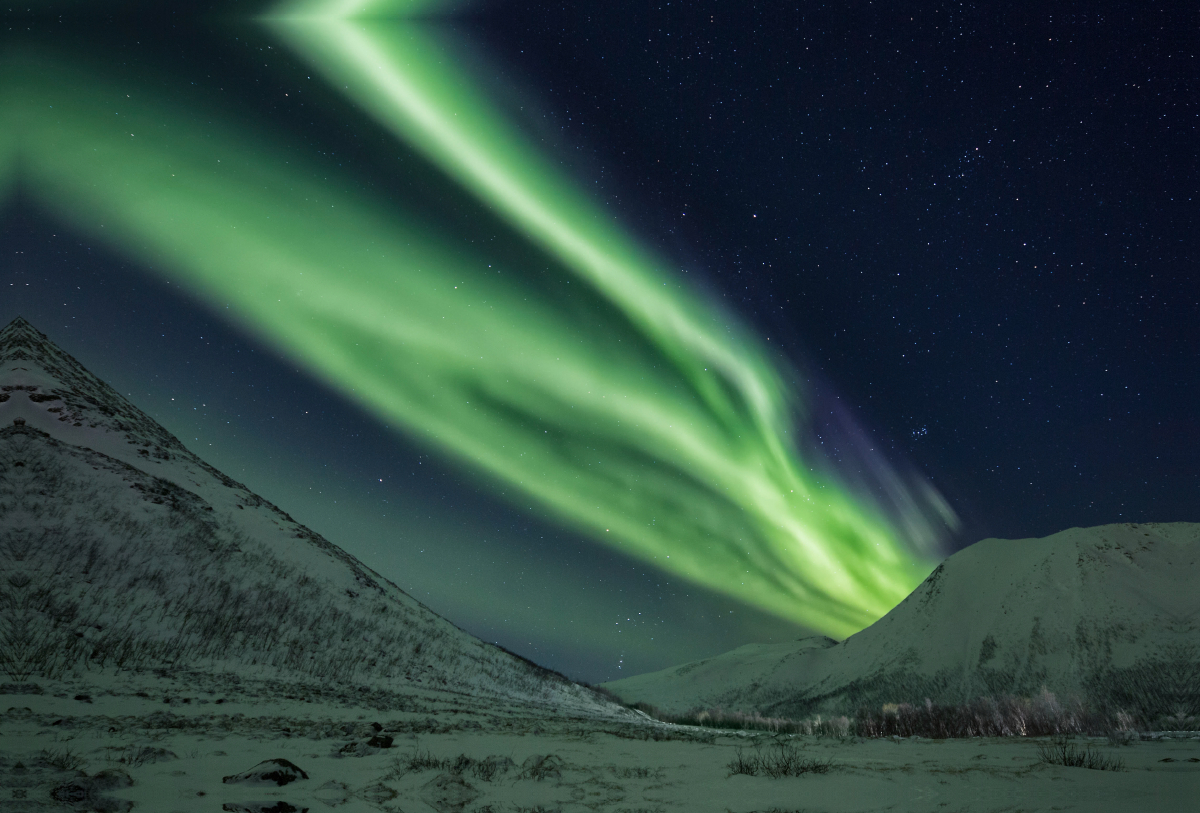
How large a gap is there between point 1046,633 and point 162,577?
189ft

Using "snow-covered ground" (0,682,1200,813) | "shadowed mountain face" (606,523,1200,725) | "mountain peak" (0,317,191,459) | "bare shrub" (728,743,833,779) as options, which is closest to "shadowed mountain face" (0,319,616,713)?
"mountain peak" (0,317,191,459)

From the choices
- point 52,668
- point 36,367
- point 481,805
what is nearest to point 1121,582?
point 481,805

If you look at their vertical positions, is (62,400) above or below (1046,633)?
below

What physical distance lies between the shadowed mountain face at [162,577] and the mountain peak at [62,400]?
0.10 meters

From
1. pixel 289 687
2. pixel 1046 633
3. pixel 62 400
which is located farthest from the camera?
pixel 1046 633

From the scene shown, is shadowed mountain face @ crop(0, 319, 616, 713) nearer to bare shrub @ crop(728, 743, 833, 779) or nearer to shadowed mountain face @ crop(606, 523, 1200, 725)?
bare shrub @ crop(728, 743, 833, 779)

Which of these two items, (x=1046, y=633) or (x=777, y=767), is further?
(x=1046, y=633)

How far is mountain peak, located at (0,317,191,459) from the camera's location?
1123 inches

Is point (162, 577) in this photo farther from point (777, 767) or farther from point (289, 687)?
point (777, 767)

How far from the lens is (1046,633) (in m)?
45.8

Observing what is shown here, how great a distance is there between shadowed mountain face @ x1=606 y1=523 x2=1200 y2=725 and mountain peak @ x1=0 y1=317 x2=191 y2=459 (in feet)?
184

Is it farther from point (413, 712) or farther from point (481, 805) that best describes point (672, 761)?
point (413, 712)

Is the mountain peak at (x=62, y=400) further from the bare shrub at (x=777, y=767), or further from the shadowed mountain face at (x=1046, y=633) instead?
the shadowed mountain face at (x=1046, y=633)

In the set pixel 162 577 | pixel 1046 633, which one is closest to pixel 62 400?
pixel 162 577
